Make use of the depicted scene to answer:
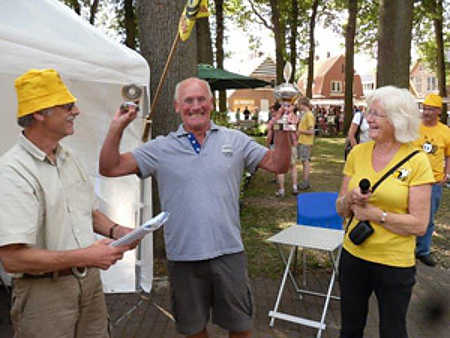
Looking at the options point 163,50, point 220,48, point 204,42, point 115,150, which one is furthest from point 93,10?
point 115,150

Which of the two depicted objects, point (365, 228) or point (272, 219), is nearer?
point (365, 228)

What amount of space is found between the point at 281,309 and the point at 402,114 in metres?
2.33

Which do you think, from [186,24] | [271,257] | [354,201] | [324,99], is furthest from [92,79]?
[324,99]

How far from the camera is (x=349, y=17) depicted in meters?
20.5

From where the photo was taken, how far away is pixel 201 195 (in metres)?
2.61

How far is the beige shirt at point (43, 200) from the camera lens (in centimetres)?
194

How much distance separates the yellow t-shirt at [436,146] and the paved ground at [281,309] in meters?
1.20

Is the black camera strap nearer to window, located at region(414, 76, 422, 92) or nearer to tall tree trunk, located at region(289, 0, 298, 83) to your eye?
tall tree trunk, located at region(289, 0, 298, 83)

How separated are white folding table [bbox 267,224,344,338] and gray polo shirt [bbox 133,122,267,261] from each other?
4.59 ft

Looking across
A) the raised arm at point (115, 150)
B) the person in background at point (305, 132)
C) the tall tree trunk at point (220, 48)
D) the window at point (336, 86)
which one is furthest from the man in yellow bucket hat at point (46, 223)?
the window at point (336, 86)

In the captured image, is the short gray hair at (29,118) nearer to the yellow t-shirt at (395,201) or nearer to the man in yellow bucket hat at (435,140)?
the yellow t-shirt at (395,201)

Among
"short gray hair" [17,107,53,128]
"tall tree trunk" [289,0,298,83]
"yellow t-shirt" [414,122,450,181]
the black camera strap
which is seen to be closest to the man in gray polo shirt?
"short gray hair" [17,107,53,128]

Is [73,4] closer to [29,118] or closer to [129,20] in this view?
[129,20]

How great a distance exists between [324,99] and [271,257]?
5392cm
